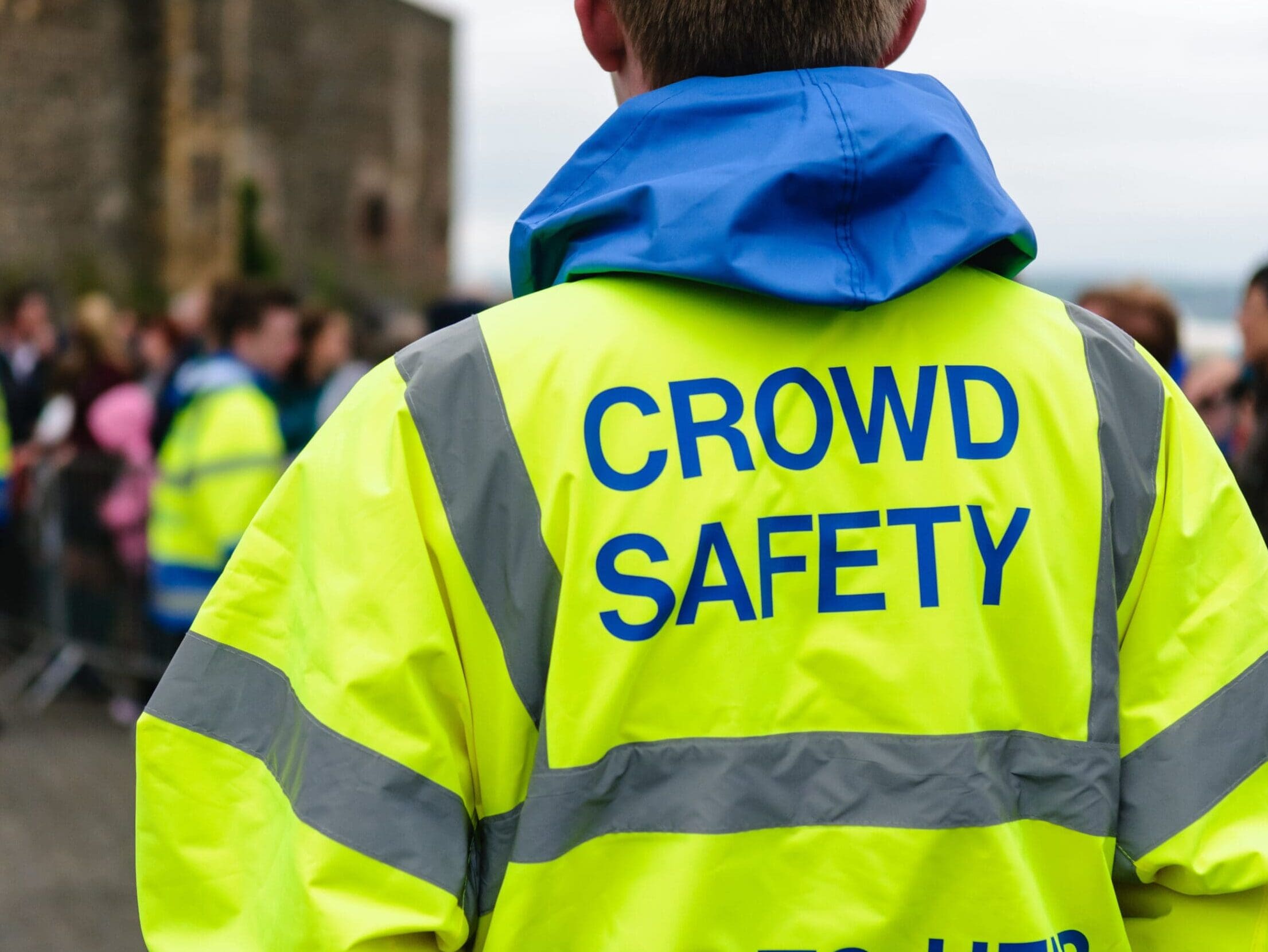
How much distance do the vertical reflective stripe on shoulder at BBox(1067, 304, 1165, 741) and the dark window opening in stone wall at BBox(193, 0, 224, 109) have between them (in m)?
22.9

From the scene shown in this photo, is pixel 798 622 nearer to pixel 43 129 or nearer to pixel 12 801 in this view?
pixel 12 801

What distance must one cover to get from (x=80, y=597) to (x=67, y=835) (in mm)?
1949

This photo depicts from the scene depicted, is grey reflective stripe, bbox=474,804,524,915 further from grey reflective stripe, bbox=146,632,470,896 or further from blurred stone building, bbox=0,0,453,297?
blurred stone building, bbox=0,0,453,297

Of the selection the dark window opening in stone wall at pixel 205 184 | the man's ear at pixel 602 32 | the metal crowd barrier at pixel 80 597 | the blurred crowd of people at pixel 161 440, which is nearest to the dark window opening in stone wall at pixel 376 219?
the dark window opening in stone wall at pixel 205 184

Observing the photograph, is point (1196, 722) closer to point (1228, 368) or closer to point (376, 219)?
point (1228, 368)

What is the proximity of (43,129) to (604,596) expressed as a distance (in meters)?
20.8

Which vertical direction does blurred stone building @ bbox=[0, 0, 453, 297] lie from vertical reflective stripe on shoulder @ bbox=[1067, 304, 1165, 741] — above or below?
below

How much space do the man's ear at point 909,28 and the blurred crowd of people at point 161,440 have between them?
3945 millimetres

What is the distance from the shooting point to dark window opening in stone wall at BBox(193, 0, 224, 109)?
73.0 feet

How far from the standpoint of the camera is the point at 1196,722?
1361 mm

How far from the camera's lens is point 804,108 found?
4.27 feet

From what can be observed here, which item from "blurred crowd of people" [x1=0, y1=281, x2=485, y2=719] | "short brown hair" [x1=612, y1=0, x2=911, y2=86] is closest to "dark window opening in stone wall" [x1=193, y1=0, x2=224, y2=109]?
"blurred crowd of people" [x1=0, y1=281, x2=485, y2=719]

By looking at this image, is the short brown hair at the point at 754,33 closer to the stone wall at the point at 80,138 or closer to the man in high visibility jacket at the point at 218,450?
the man in high visibility jacket at the point at 218,450

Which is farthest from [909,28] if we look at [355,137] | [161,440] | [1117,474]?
[355,137]
